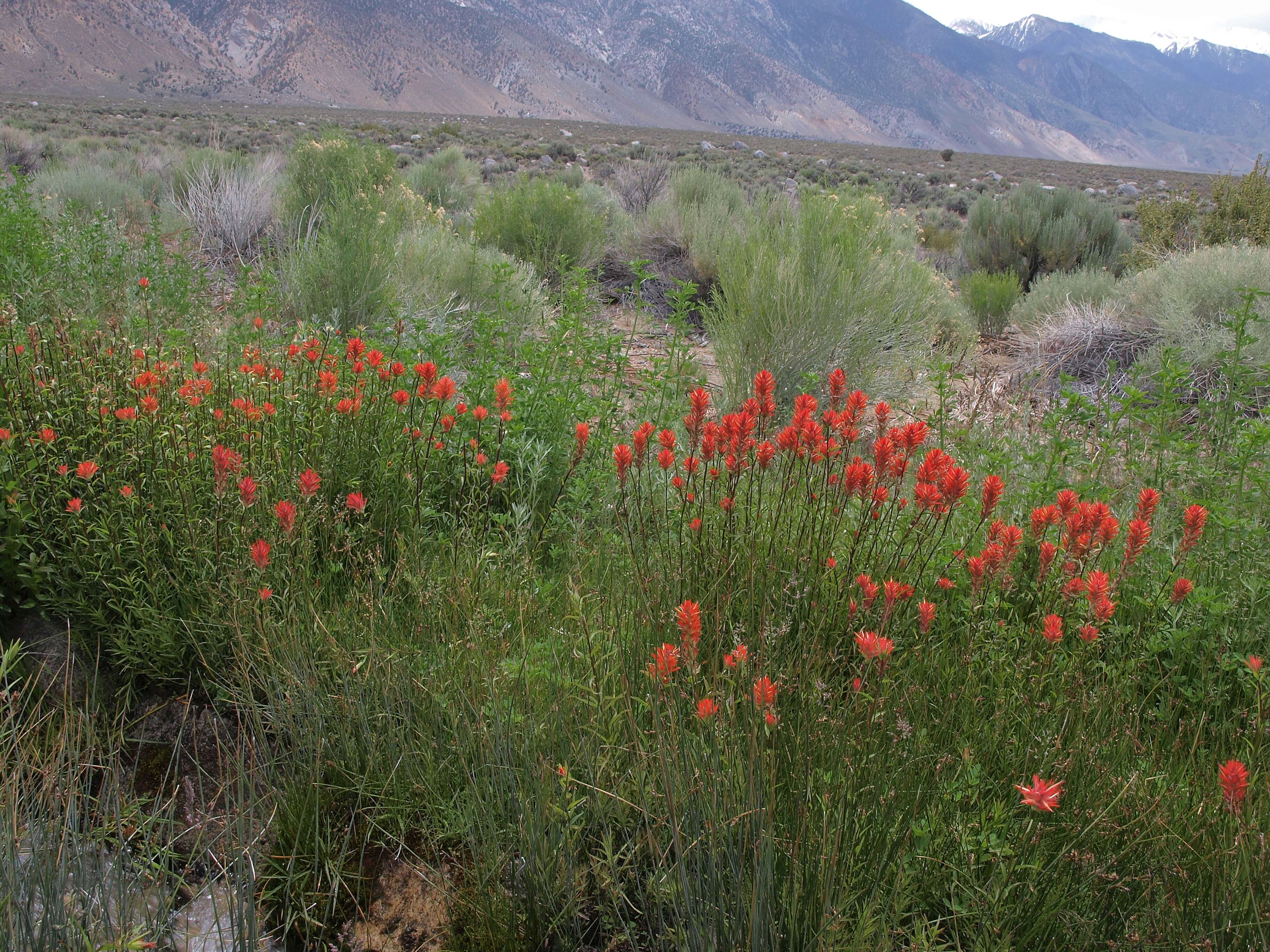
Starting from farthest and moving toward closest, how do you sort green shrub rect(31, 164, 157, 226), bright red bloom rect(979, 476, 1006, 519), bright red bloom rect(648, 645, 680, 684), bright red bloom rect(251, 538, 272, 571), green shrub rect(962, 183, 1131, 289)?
green shrub rect(962, 183, 1131, 289) → green shrub rect(31, 164, 157, 226) → bright red bloom rect(979, 476, 1006, 519) → bright red bloom rect(251, 538, 272, 571) → bright red bloom rect(648, 645, 680, 684)

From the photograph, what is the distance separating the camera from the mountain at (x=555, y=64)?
73.6 meters

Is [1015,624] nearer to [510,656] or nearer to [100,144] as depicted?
[510,656]

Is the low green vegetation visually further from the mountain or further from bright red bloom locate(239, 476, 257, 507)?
the mountain

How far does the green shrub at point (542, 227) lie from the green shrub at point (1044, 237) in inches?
228

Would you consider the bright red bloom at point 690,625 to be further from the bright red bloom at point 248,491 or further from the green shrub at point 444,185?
the green shrub at point 444,185

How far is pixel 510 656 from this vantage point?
80.0 inches

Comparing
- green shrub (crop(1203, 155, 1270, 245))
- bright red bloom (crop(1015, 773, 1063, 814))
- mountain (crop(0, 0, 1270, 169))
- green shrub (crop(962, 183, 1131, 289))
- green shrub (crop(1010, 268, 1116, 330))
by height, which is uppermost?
mountain (crop(0, 0, 1270, 169))

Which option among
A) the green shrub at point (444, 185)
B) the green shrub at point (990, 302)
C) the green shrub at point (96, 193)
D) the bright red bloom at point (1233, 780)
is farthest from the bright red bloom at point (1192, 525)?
the green shrub at point (96, 193)

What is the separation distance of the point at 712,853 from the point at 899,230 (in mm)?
8078

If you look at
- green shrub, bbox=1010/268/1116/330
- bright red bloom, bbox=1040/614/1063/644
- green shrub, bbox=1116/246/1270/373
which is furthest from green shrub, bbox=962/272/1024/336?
bright red bloom, bbox=1040/614/1063/644

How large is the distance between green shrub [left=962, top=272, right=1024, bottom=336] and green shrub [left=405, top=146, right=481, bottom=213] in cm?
680

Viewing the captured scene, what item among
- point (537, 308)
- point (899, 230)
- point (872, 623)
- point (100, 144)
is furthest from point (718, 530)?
point (100, 144)

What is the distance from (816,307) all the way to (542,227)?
382 centimetres

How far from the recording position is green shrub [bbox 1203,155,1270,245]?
28.3 feet
